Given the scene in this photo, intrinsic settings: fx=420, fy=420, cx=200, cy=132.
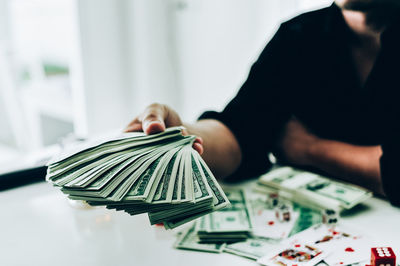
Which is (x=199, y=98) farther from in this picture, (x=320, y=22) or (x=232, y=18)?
(x=320, y=22)

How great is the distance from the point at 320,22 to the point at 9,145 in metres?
2.43

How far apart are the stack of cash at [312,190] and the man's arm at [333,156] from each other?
32 mm

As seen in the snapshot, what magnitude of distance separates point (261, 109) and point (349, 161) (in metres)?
0.32

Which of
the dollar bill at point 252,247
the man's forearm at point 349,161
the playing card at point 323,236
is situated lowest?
the dollar bill at point 252,247

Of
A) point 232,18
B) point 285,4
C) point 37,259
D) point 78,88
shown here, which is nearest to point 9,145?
point 78,88

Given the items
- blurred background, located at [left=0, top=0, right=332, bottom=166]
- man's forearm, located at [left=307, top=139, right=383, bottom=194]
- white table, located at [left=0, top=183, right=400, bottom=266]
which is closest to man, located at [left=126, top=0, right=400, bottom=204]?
man's forearm, located at [left=307, top=139, right=383, bottom=194]

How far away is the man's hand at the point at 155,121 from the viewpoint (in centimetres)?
91

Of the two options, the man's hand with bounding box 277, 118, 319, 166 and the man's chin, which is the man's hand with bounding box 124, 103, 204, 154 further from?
the man's chin

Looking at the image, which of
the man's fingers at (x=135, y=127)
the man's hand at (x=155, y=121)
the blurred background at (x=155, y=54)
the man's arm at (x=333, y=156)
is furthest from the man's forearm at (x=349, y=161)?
the blurred background at (x=155, y=54)

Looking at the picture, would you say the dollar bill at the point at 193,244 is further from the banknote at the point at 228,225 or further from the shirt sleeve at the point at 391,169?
the shirt sleeve at the point at 391,169

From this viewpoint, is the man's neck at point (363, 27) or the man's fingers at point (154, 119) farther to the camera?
the man's neck at point (363, 27)

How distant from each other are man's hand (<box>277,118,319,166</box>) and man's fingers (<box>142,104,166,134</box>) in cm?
43

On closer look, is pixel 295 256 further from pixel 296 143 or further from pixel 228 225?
pixel 296 143

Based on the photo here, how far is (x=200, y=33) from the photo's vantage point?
2.29 m
